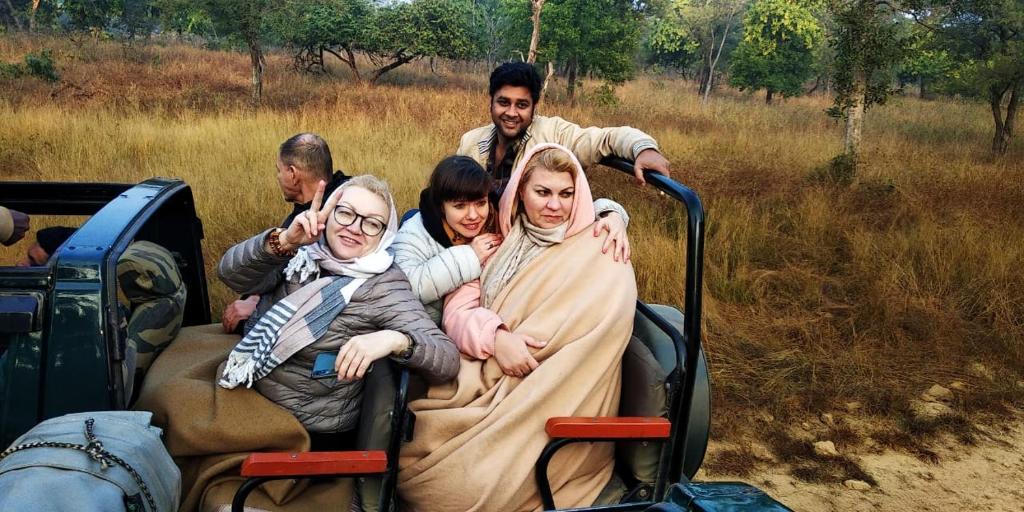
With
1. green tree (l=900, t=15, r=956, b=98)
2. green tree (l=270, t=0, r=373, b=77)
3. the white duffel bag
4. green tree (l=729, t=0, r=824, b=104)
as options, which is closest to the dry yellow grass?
green tree (l=900, t=15, r=956, b=98)

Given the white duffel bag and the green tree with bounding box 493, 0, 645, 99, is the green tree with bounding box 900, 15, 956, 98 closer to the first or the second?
the green tree with bounding box 493, 0, 645, 99

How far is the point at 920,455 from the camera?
4141 millimetres

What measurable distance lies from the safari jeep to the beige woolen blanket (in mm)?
84

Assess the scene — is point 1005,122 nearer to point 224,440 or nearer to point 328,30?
point 224,440

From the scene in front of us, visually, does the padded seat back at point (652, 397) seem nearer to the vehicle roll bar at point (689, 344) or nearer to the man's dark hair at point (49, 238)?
the vehicle roll bar at point (689, 344)

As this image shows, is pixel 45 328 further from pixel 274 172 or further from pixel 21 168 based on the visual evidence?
pixel 21 168

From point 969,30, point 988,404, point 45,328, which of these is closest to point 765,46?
point 969,30

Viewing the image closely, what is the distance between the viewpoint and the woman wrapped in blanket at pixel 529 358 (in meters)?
2.18

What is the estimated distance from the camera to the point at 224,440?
1.98m

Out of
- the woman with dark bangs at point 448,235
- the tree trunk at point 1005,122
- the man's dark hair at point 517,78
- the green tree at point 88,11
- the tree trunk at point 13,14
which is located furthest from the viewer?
the tree trunk at point 13,14

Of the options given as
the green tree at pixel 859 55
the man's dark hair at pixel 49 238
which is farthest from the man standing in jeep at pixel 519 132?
the green tree at pixel 859 55

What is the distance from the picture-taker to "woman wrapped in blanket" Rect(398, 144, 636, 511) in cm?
218

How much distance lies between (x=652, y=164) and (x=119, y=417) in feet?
6.72

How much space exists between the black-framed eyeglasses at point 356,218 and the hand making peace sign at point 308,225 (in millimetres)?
38
